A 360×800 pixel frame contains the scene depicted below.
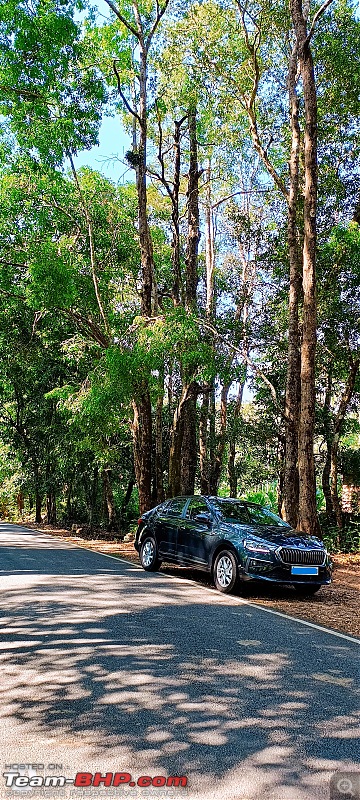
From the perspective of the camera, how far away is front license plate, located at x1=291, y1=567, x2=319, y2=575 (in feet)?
30.7

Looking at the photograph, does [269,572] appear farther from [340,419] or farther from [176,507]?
[340,419]

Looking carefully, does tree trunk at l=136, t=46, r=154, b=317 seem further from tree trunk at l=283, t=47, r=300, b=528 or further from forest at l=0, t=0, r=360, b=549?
tree trunk at l=283, t=47, r=300, b=528

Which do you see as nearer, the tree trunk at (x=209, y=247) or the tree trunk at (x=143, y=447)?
the tree trunk at (x=143, y=447)

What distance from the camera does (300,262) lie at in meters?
18.1

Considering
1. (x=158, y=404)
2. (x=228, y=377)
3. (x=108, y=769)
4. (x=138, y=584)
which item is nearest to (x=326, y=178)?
(x=228, y=377)

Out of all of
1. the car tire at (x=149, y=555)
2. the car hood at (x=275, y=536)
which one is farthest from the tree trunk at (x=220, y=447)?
the car hood at (x=275, y=536)

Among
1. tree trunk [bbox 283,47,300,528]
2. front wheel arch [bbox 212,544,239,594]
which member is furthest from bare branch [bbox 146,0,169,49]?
front wheel arch [bbox 212,544,239,594]

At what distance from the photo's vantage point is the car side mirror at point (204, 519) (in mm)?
10834

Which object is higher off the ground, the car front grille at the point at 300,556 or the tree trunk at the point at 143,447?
the tree trunk at the point at 143,447

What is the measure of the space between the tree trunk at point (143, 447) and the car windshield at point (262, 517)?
7524mm

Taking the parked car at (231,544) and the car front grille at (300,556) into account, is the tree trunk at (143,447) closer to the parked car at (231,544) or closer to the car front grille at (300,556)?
the parked car at (231,544)

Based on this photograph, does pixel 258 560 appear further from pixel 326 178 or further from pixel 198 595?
pixel 326 178

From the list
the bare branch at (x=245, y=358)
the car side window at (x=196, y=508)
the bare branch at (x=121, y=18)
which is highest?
the bare branch at (x=121, y=18)

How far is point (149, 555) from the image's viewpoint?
12445 mm
